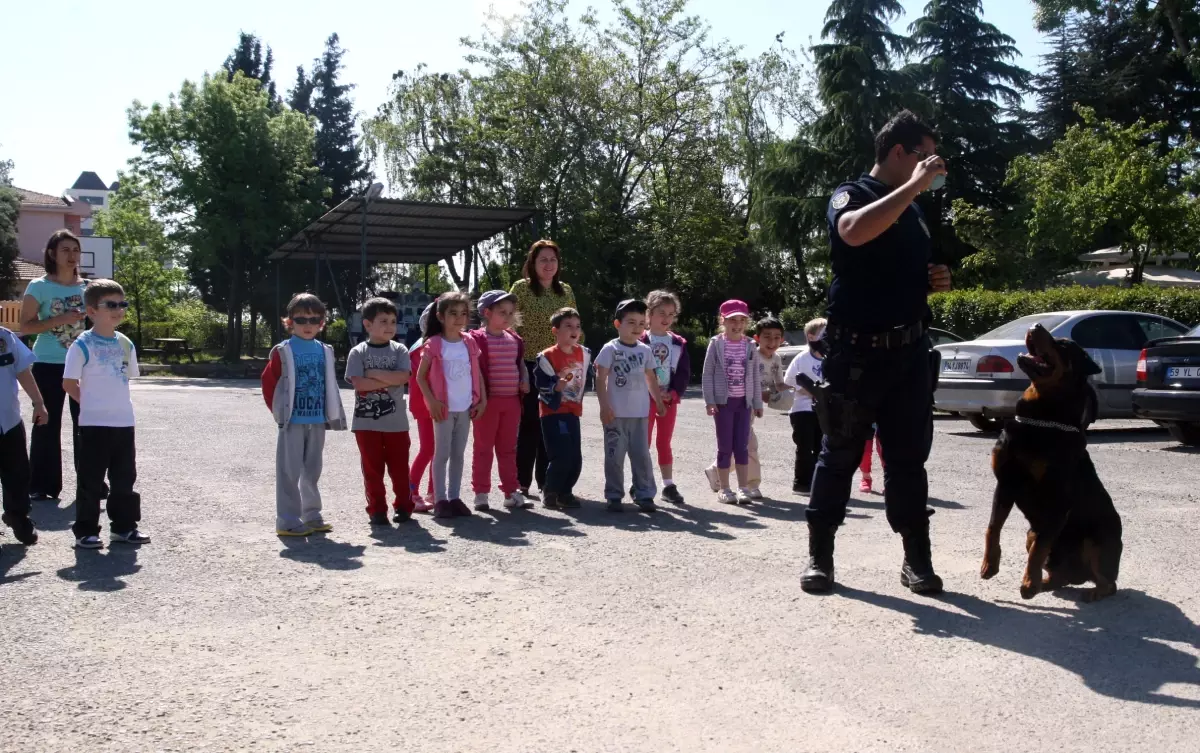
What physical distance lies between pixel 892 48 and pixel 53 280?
35571 millimetres

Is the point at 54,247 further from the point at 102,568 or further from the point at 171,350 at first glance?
the point at 171,350

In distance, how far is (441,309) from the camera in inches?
318

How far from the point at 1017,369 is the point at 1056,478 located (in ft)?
30.2

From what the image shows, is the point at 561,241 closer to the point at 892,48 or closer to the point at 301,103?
the point at 892,48

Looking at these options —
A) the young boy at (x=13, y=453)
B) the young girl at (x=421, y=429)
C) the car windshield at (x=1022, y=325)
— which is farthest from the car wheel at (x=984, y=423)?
the young boy at (x=13, y=453)

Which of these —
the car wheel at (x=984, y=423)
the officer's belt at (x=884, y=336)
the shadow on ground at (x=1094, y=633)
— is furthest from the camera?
the car wheel at (x=984, y=423)

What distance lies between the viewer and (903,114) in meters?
5.04

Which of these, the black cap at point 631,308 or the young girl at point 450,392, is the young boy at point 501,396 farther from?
the black cap at point 631,308

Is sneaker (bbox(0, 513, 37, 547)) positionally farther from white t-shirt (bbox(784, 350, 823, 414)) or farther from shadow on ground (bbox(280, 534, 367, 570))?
white t-shirt (bbox(784, 350, 823, 414))

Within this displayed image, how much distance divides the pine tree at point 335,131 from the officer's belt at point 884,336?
174 feet

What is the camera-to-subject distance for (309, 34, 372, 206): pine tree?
A: 5997 cm

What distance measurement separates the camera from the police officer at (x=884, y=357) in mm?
4938

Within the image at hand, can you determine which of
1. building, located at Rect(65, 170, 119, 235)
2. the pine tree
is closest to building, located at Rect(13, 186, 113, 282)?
the pine tree

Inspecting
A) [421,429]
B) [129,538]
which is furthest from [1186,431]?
[129,538]
